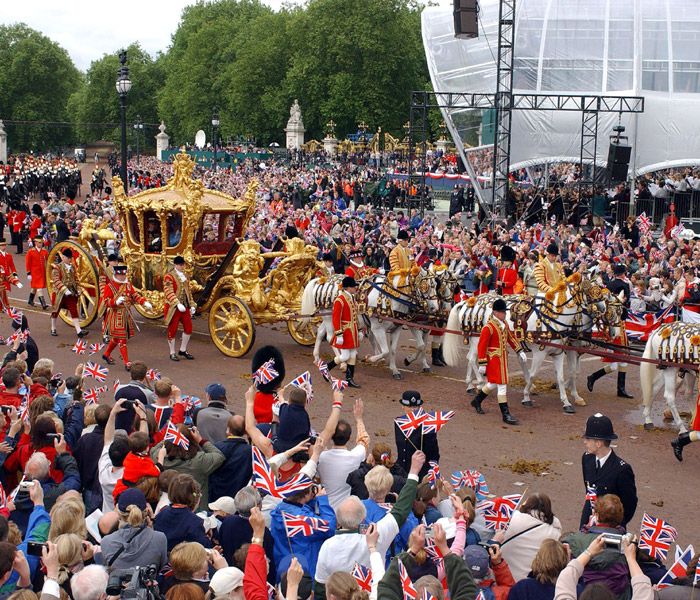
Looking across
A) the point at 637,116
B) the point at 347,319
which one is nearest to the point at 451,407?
the point at 347,319

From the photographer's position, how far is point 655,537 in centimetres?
582

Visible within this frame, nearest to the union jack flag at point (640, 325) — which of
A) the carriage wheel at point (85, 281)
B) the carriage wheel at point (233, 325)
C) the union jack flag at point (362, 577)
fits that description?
the carriage wheel at point (233, 325)

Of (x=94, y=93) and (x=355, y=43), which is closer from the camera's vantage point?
(x=355, y=43)

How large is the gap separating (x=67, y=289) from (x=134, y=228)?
1.50 metres

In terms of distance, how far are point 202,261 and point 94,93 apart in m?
80.6

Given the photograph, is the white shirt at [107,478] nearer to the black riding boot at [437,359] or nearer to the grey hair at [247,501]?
the grey hair at [247,501]

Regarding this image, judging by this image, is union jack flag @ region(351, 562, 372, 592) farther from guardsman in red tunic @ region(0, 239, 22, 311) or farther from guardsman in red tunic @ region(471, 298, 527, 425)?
guardsman in red tunic @ region(0, 239, 22, 311)

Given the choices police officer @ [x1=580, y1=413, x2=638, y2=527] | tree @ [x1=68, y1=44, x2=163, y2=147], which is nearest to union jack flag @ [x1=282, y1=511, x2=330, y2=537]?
police officer @ [x1=580, y1=413, x2=638, y2=527]

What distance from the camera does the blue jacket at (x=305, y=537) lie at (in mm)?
6125

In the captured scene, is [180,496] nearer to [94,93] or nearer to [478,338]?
[478,338]

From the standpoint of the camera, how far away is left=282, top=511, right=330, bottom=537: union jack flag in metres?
6.02

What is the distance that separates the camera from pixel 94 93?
9175cm

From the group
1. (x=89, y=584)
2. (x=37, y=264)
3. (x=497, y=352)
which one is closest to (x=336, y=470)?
(x=89, y=584)

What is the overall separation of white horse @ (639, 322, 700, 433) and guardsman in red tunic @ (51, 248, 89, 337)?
9.09 m
